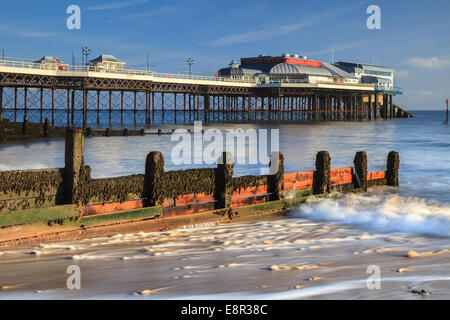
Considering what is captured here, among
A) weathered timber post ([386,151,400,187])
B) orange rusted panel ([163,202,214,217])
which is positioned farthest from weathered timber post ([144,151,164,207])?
weathered timber post ([386,151,400,187])

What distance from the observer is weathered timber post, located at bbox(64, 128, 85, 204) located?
34.1 feet

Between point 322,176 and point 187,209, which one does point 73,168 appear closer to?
point 187,209

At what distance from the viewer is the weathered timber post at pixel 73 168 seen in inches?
409

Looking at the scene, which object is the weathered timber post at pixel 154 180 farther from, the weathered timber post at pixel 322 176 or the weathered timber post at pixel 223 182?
the weathered timber post at pixel 322 176

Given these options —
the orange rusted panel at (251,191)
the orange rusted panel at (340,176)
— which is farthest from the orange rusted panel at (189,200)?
the orange rusted panel at (340,176)

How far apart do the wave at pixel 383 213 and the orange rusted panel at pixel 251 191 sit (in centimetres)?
115

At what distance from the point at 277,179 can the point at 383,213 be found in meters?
3.02

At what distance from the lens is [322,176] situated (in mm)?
15656

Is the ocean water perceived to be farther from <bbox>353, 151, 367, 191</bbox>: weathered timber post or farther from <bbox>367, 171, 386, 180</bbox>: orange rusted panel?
<bbox>367, 171, 386, 180</bbox>: orange rusted panel

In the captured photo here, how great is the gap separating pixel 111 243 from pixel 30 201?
5.72 feet

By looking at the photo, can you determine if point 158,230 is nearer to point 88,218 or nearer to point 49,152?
point 88,218

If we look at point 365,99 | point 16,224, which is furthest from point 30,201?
point 365,99

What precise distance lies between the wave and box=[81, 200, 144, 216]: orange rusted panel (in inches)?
191

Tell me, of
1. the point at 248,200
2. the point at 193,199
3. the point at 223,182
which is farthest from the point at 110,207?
the point at 248,200
